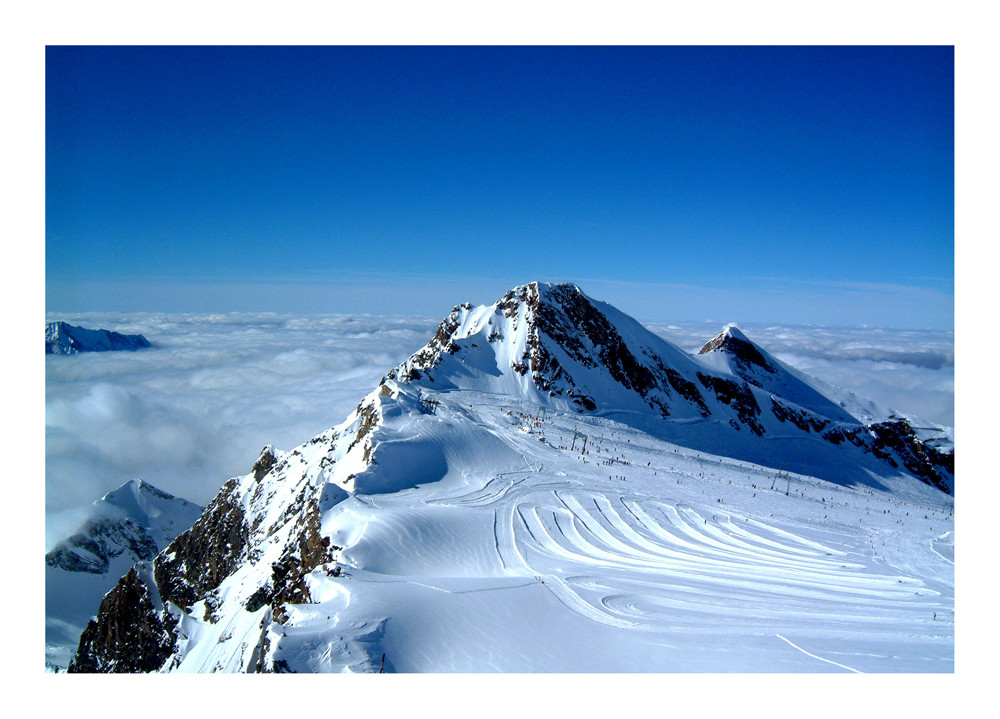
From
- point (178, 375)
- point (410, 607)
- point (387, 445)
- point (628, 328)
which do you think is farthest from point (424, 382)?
point (178, 375)

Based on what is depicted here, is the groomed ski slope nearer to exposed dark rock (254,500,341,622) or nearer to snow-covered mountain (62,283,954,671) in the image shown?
snow-covered mountain (62,283,954,671)

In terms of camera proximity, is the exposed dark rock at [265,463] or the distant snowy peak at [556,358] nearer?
the exposed dark rock at [265,463]

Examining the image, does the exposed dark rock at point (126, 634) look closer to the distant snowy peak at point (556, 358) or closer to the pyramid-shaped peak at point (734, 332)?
the distant snowy peak at point (556, 358)

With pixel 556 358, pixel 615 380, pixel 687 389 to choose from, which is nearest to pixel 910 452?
pixel 687 389

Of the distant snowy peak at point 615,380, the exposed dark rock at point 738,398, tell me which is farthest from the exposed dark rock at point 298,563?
the exposed dark rock at point 738,398

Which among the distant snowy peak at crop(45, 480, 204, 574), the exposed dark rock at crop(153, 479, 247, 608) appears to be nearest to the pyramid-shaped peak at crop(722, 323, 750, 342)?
the exposed dark rock at crop(153, 479, 247, 608)

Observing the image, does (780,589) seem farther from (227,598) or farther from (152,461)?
(152,461)

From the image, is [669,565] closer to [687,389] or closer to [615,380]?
[615,380]
